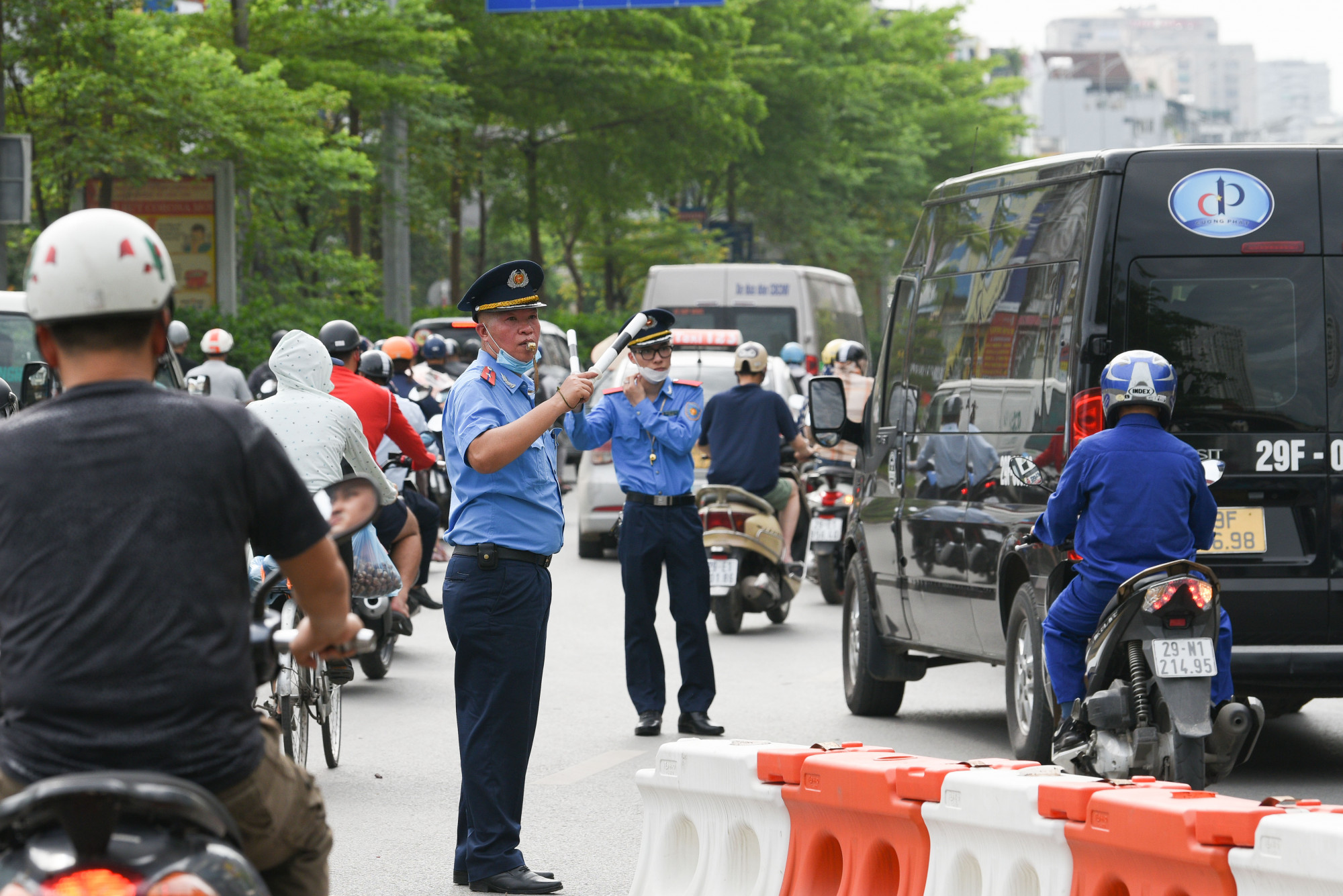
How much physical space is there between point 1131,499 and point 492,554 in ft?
7.11

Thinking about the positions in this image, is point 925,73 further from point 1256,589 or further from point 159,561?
point 159,561

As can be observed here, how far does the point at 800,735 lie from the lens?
9078mm

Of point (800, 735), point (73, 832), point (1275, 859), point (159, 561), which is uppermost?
point (159, 561)

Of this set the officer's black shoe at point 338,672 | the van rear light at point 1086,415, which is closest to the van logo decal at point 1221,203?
the van rear light at point 1086,415

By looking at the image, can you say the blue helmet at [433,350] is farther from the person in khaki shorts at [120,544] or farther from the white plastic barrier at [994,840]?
the person in khaki shorts at [120,544]

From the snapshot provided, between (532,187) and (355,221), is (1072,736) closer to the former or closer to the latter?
(355,221)

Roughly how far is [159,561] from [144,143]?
17.9m

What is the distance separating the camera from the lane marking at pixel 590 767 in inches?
318

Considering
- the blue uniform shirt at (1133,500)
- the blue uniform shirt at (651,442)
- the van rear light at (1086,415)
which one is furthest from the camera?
the blue uniform shirt at (651,442)

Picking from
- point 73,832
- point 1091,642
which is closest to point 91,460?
point 73,832

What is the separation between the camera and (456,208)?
1467 inches

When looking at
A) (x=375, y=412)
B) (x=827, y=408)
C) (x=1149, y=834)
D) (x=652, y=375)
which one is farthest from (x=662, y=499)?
(x=1149, y=834)

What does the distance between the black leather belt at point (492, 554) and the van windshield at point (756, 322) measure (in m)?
16.5

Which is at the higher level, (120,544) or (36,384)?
(36,384)
